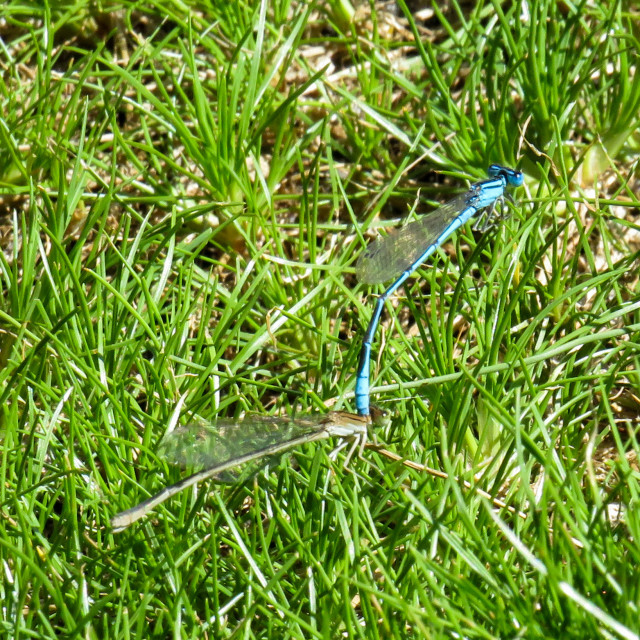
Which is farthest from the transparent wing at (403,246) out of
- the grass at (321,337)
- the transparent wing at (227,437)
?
the transparent wing at (227,437)

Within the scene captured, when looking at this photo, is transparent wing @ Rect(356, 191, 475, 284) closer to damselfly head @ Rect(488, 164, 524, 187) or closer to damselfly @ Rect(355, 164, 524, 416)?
damselfly @ Rect(355, 164, 524, 416)

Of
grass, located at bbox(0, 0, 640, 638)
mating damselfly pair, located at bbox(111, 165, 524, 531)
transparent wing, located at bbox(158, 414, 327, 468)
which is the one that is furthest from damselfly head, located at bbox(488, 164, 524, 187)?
transparent wing, located at bbox(158, 414, 327, 468)

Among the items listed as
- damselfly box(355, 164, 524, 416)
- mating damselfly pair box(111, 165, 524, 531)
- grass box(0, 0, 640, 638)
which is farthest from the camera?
damselfly box(355, 164, 524, 416)

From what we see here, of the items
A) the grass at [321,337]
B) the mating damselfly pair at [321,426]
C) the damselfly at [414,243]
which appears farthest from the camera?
the damselfly at [414,243]

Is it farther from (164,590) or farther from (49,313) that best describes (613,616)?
(49,313)

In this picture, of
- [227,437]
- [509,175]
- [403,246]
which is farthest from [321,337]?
[509,175]

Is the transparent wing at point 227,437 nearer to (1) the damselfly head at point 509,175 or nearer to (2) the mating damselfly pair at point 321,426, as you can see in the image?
(2) the mating damselfly pair at point 321,426
